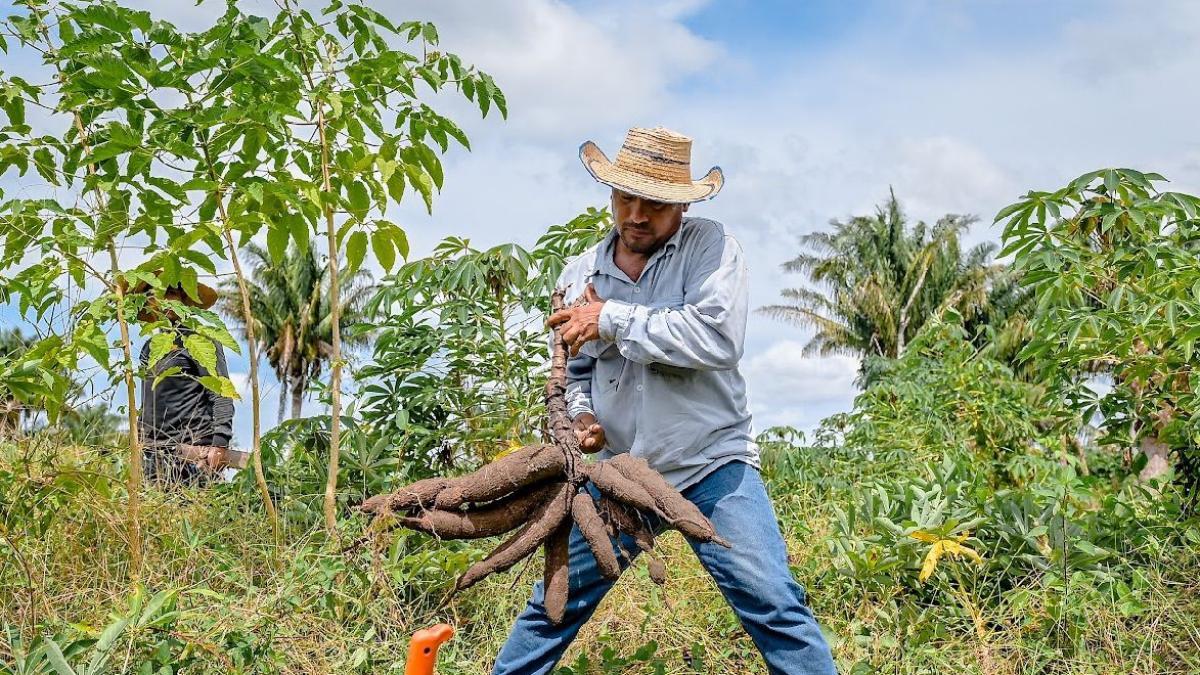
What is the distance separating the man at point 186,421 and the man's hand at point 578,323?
2138 millimetres

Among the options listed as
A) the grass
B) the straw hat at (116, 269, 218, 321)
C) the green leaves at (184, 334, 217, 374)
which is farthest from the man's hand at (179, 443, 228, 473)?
the green leaves at (184, 334, 217, 374)

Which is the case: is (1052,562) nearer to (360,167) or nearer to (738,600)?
(738,600)

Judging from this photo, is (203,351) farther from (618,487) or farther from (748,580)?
(748,580)

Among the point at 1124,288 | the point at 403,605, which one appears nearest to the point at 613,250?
the point at 403,605

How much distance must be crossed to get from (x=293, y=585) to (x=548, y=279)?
4.98 ft

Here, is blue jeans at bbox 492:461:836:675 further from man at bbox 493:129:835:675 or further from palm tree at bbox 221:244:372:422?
palm tree at bbox 221:244:372:422

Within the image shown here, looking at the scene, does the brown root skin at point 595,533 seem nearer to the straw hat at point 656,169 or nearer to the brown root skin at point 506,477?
the brown root skin at point 506,477

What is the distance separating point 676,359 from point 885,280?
31.7m

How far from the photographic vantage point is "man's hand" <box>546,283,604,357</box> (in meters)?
2.46

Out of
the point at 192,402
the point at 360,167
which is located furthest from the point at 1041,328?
the point at 192,402

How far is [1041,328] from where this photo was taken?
3955 mm

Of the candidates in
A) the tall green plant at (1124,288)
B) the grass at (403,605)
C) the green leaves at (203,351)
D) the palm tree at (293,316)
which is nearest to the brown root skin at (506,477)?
the grass at (403,605)

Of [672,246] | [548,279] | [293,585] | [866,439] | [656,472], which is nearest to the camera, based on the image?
[656,472]

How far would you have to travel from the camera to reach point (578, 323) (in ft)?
8.07
